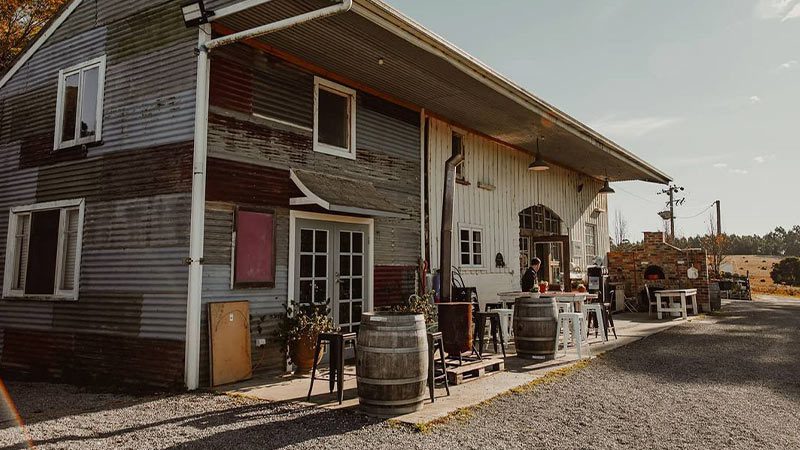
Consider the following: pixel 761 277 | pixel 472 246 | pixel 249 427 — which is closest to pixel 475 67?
pixel 472 246

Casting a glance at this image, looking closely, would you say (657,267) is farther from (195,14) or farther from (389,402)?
(195,14)

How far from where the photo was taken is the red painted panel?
7.04 m

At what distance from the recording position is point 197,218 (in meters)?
6.61

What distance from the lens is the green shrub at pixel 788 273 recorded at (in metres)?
35.7

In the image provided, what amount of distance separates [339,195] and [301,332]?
2017mm

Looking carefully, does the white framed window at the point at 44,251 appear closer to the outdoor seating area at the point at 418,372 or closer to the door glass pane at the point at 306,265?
the door glass pane at the point at 306,265

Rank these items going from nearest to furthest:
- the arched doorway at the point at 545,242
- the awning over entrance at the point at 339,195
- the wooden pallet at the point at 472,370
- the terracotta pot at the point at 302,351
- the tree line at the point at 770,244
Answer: the wooden pallet at the point at 472,370
the terracotta pot at the point at 302,351
the awning over entrance at the point at 339,195
the arched doorway at the point at 545,242
the tree line at the point at 770,244

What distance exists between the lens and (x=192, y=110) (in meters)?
6.87

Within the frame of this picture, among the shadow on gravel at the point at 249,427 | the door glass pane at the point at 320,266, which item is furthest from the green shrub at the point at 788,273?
the shadow on gravel at the point at 249,427

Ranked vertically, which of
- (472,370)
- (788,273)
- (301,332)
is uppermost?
(788,273)

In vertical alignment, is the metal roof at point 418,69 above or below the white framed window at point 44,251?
above

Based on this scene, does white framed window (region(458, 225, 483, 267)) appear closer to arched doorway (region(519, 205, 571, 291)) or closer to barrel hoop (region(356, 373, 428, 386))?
arched doorway (region(519, 205, 571, 291))

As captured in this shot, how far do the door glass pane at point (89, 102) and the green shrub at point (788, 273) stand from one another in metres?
41.8

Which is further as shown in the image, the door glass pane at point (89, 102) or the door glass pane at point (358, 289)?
the door glass pane at point (358, 289)
